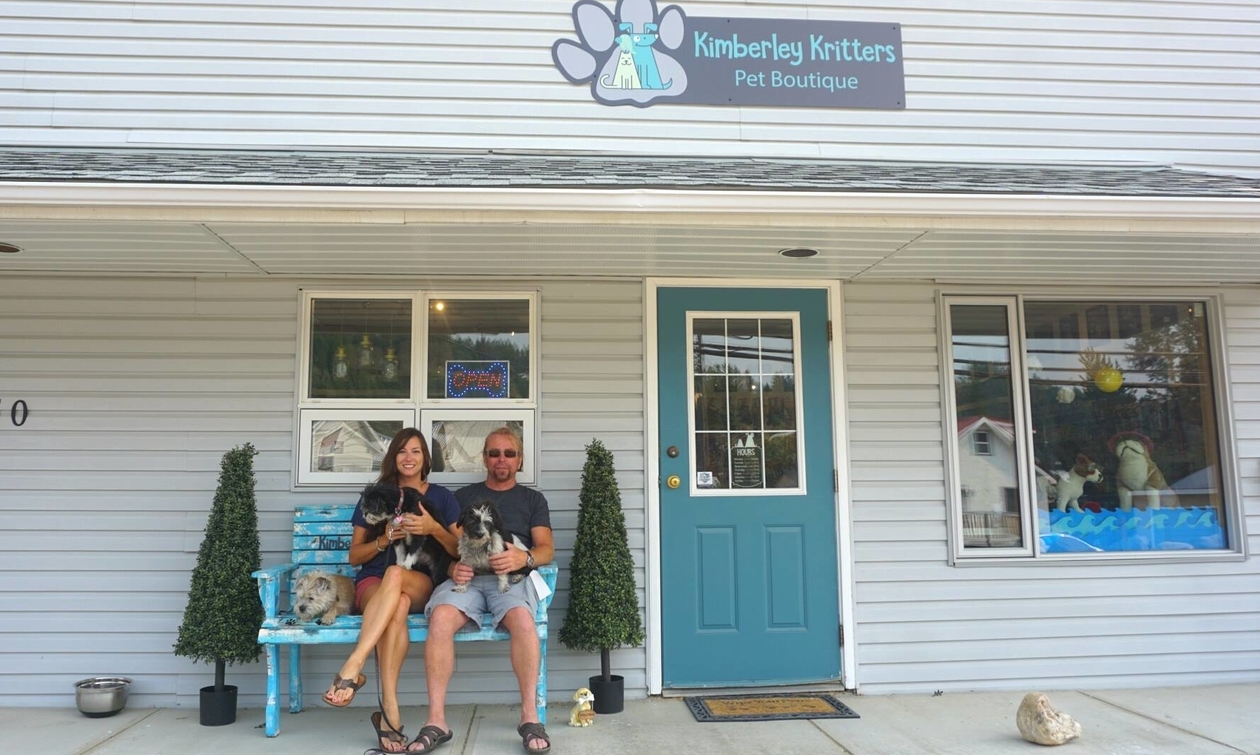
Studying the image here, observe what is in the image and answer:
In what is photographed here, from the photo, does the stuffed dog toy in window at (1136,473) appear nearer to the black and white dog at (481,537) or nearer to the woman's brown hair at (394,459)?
the black and white dog at (481,537)

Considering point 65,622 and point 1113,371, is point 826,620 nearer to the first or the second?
point 1113,371

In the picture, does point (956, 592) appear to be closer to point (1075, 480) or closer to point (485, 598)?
point (1075, 480)

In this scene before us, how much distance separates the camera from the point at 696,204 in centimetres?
349

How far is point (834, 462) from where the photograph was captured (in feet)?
14.5

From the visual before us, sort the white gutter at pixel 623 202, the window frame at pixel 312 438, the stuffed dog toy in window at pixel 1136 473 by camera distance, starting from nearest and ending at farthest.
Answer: the white gutter at pixel 623 202 → the window frame at pixel 312 438 → the stuffed dog toy in window at pixel 1136 473

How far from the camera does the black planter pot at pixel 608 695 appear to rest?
156 inches

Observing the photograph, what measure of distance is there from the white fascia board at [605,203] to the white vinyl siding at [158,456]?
98 cm

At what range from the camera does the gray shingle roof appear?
3.52 metres

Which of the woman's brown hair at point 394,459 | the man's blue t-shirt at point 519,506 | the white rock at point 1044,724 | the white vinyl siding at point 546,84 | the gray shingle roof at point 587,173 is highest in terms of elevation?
the white vinyl siding at point 546,84

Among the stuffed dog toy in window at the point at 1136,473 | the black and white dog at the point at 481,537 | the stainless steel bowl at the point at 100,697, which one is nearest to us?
the black and white dog at the point at 481,537

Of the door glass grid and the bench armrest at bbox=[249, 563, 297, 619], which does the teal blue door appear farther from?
the bench armrest at bbox=[249, 563, 297, 619]

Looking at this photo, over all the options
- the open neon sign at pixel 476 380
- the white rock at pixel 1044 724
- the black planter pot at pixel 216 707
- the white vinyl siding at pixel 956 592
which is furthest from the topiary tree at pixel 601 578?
the white rock at pixel 1044 724

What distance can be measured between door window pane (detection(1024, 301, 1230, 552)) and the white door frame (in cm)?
109

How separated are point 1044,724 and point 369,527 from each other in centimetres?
295
